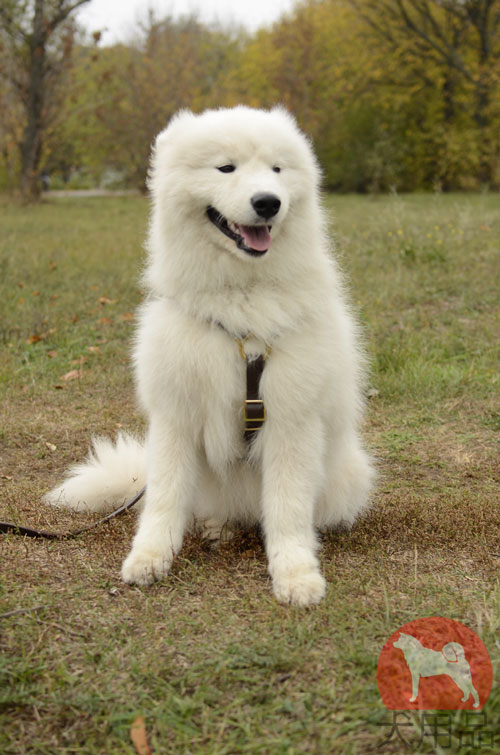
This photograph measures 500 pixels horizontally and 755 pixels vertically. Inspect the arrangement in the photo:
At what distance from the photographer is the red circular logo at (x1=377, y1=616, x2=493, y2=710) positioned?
6.00ft

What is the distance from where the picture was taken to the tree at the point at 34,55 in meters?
17.6

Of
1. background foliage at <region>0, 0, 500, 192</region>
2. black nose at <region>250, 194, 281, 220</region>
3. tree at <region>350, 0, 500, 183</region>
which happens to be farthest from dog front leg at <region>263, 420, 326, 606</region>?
tree at <region>350, 0, 500, 183</region>

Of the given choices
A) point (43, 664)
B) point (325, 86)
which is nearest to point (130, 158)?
point (325, 86)

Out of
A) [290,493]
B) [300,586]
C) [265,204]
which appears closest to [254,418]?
[290,493]

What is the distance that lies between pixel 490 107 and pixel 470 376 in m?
22.9

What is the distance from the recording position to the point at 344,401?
2734mm

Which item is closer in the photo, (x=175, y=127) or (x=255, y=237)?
(x=255, y=237)

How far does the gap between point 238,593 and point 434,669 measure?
75 centimetres

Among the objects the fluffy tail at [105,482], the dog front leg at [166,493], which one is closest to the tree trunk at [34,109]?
the fluffy tail at [105,482]

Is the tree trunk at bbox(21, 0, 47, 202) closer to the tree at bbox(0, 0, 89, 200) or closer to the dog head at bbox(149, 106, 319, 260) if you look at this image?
the tree at bbox(0, 0, 89, 200)

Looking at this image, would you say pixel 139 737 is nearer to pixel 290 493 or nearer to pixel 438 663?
pixel 438 663

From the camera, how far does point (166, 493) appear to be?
8.47 ft

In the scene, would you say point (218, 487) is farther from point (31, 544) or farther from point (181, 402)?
point (31, 544)

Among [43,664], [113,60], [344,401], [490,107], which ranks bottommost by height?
[43,664]
